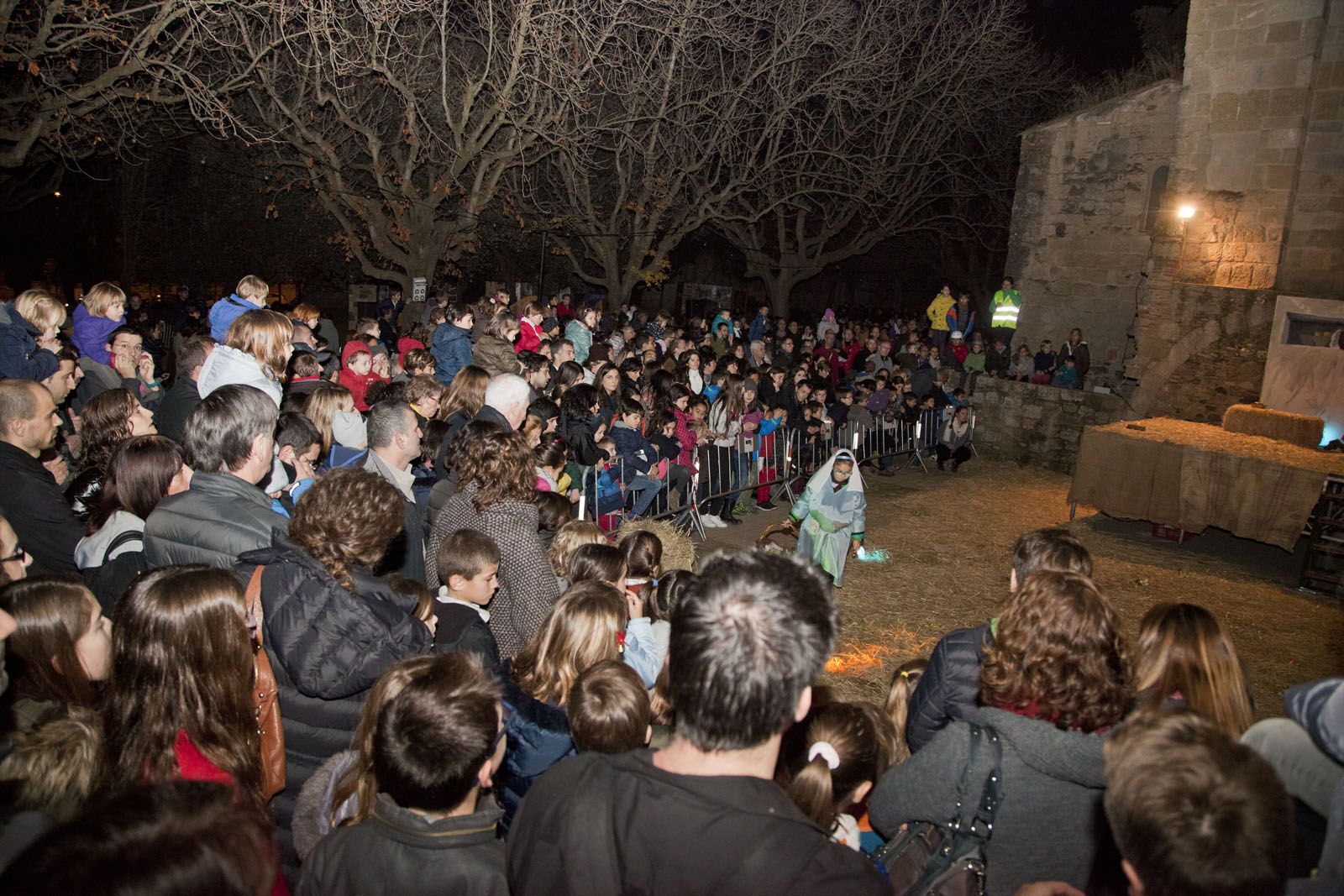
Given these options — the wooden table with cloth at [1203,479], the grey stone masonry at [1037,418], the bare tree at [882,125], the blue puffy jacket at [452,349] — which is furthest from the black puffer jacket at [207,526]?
the bare tree at [882,125]

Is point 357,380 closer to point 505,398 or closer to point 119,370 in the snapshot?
point 119,370

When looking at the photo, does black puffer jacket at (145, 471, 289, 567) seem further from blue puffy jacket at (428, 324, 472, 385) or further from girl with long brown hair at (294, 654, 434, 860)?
blue puffy jacket at (428, 324, 472, 385)

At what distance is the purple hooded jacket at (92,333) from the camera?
256 inches

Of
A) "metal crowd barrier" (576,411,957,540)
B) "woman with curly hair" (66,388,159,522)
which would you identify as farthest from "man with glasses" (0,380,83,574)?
"metal crowd barrier" (576,411,957,540)

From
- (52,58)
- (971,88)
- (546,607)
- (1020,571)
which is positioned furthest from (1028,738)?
(971,88)

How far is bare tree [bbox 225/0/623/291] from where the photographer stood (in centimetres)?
1213

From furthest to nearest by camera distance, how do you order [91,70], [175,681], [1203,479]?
[91,70], [1203,479], [175,681]

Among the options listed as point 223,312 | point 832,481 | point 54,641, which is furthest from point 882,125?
point 54,641

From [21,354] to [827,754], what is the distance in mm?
6033

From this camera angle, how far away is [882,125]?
2053 centimetres

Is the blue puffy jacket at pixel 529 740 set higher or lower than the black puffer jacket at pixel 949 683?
lower

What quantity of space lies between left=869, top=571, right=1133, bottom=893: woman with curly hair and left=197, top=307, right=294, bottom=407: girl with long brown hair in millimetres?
3881

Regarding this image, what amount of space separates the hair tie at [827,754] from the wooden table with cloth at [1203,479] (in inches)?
322

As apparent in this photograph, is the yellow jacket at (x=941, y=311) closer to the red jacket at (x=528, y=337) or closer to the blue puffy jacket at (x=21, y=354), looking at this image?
the red jacket at (x=528, y=337)
